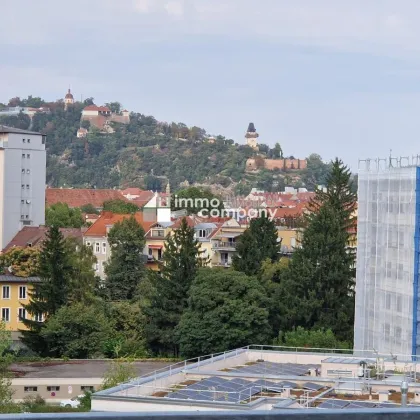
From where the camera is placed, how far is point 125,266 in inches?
2026

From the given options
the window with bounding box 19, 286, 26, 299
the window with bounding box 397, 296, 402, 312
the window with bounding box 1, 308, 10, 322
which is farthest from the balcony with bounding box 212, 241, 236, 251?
the window with bounding box 397, 296, 402, 312

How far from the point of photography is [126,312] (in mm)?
42062

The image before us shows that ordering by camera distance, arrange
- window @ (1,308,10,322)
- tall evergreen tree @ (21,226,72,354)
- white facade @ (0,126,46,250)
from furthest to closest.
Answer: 1. white facade @ (0,126,46,250)
2. window @ (1,308,10,322)
3. tall evergreen tree @ (21,226,72,354)

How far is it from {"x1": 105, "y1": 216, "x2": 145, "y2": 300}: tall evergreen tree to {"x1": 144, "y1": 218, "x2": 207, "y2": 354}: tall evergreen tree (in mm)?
7493

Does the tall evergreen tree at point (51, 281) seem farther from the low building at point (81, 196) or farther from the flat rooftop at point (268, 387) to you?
the low building at point (81, 196)

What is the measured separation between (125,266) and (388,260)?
70.5ft

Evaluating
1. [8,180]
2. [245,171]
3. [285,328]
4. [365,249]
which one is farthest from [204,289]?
[245,171]

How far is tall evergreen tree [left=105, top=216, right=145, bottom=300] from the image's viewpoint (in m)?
50.4

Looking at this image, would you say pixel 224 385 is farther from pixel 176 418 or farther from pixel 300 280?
pixel 300 280

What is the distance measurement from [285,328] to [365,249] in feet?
22.7

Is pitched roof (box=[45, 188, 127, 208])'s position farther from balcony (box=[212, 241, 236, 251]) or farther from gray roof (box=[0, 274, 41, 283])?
gray roof (box=[0, 274, 41, 283])

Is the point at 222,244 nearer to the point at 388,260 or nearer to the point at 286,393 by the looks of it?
the point at 388,260

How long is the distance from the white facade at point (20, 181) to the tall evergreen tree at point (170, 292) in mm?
23978

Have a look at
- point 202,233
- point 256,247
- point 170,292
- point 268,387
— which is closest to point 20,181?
point 202,233
